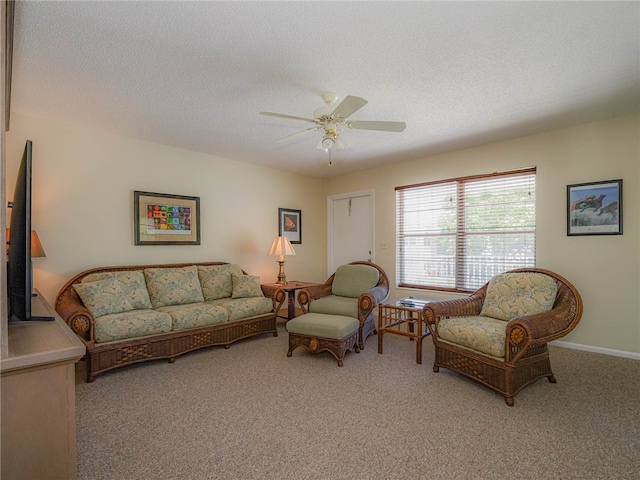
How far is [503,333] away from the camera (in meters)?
2.51

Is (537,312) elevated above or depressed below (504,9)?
below

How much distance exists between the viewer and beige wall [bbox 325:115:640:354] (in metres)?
3.24

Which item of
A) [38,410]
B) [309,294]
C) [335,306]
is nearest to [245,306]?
[309,294]

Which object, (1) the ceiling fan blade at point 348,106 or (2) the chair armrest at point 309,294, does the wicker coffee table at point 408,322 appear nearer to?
(2) the chair armrest at point 309,294

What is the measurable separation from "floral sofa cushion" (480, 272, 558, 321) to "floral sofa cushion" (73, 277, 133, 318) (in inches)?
140

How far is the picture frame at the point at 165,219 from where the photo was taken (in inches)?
155

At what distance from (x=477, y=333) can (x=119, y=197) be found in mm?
4028

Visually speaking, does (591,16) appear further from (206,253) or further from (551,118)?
(206,253)

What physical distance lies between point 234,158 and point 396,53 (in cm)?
318

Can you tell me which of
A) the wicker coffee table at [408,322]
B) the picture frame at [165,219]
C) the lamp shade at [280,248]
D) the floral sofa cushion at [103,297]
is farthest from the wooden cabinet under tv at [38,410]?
the lamp shade at [280,248]

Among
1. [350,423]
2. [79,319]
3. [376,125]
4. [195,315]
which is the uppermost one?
[376,125]

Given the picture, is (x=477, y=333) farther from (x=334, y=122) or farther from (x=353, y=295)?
(x=334, y=122)

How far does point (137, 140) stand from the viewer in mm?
3922

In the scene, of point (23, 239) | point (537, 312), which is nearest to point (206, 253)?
point (23, 239)
